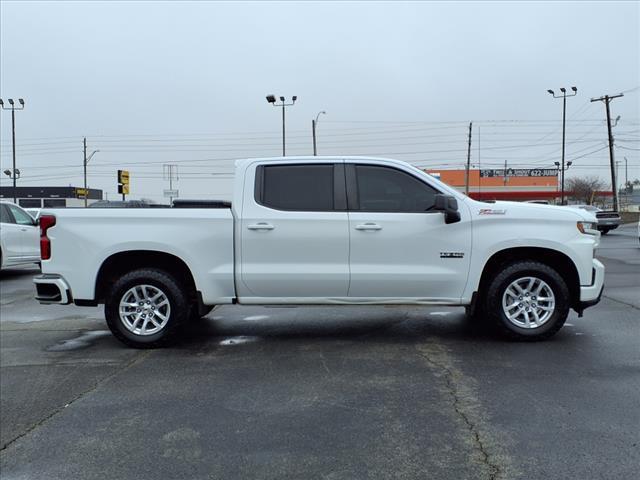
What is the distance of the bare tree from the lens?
7252cm

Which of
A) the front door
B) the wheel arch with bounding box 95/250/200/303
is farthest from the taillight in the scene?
the front door

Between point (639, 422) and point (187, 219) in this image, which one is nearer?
point (639, 422)

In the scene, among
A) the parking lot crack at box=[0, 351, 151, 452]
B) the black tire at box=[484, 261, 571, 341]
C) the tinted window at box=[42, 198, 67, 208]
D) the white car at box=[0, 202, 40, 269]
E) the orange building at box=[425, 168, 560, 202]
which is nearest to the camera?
the parking lot crack at box=[0, 351, 151, 452]

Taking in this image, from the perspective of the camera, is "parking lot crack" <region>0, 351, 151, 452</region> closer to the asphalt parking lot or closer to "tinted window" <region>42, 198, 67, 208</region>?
the asphalt parking lot

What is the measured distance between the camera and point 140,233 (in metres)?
5.86

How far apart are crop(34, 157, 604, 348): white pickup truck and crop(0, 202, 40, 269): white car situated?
7013 mm

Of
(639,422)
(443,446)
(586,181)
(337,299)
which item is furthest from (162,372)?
(586,181)

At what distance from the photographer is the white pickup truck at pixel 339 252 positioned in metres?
5.80

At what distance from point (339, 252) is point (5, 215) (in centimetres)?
970

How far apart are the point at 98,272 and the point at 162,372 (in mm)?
1481

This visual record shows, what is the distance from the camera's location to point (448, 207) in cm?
565

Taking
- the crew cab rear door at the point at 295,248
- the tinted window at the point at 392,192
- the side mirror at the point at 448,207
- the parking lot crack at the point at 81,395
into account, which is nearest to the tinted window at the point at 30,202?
the parking lot crack at the point at 81,395

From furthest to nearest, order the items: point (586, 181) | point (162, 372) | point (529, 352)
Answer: point (586, 181) → point (529, 352) → point (162, 372)

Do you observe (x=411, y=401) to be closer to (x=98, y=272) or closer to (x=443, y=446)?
(x=443, y=446)
